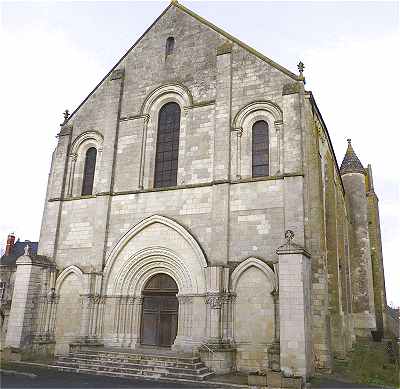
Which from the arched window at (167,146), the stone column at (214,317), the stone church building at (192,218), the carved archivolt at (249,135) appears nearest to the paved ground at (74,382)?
the stone church building at (192,218)

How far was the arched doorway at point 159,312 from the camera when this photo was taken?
1423 centimetres

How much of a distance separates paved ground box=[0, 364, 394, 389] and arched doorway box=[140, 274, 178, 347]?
2961 mm

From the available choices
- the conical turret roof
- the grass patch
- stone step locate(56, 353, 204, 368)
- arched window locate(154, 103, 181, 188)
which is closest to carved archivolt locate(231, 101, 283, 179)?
arched window locate(154, 103, 181, 188)

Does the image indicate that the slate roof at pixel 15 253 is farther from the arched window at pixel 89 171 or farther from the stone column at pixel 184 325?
the stone column at pixel 184 325

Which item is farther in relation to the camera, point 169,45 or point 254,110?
point 169,45

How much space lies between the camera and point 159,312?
576 inches

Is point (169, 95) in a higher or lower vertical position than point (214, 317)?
higher

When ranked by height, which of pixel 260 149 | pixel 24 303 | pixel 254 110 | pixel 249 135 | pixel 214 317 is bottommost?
pixel 214 317

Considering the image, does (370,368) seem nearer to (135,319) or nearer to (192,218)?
(192,218)

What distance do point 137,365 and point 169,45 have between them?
13.0 m

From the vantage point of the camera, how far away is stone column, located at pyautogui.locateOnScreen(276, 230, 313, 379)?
35.5 ft

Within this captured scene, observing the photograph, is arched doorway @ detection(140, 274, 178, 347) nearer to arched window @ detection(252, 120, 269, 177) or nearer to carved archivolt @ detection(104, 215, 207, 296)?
carved archivolt @ detection(104, 215, 207, 296)

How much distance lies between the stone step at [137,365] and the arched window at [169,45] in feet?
41.0

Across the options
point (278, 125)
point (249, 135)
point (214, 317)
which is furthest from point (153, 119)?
point (214, 317)
